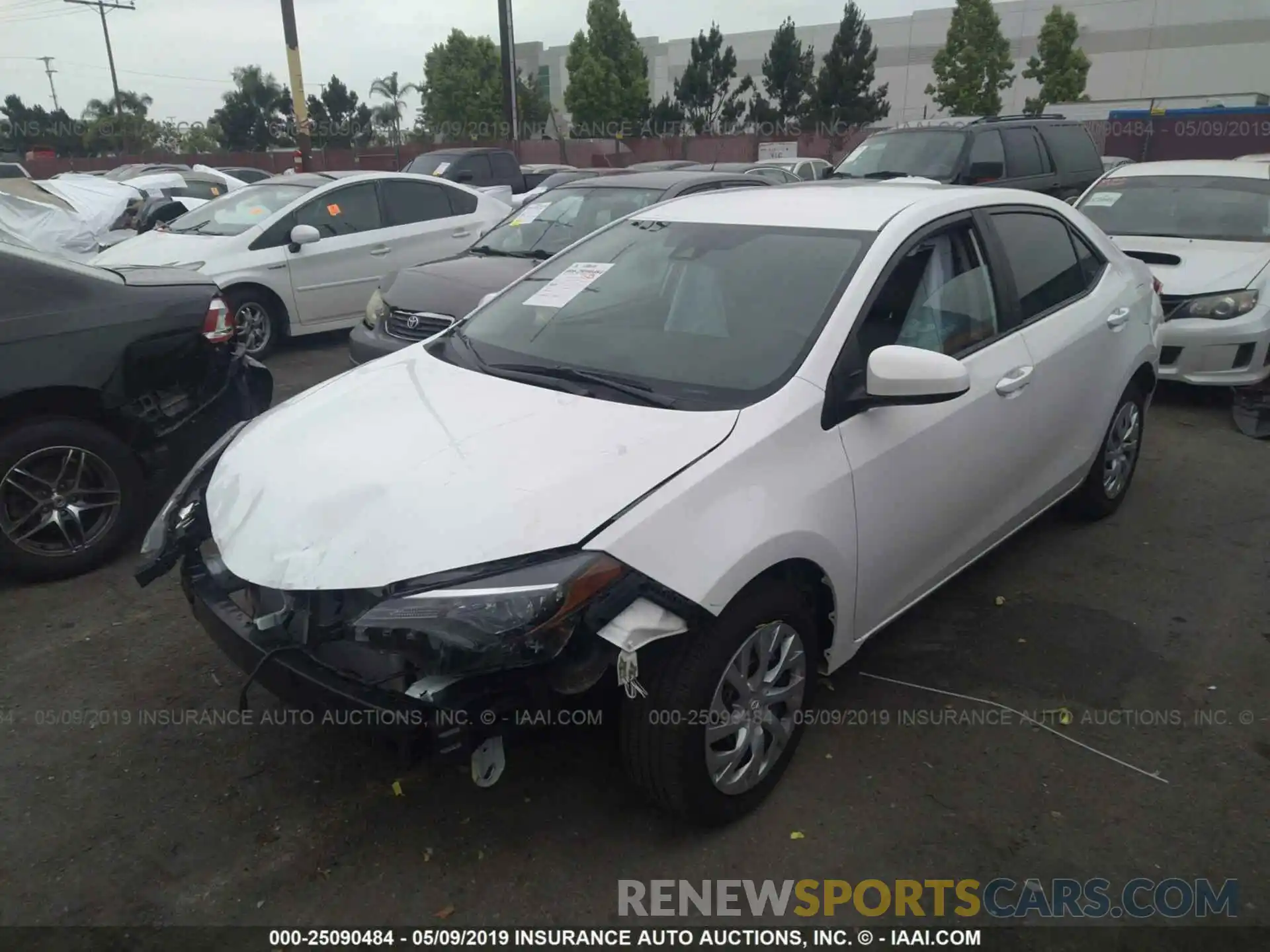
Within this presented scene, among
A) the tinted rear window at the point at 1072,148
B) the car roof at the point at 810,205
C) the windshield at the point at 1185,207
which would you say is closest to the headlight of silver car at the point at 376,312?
the car roof at the point at 810,205

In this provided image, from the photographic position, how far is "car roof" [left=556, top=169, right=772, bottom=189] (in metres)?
7.48

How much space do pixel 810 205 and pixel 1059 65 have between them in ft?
144

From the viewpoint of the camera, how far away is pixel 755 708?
2.71 meters

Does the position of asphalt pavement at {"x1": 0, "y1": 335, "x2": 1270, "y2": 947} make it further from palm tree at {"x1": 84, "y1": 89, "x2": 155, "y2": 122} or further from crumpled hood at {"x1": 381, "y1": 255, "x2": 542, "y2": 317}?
palm tree at {"x1": 84, "y1": 89, "x2": 155, "y2": 122}

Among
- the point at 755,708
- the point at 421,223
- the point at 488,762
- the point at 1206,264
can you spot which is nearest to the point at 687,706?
the point at 755,708

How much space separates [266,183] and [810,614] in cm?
857

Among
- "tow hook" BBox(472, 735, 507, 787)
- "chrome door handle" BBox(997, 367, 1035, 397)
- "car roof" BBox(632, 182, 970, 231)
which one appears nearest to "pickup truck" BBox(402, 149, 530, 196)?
"car roof" BBox(632, 182, 970, 231)

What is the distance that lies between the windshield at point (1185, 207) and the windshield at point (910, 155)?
7.36 ft

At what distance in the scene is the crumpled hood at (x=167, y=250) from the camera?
26.9 feet

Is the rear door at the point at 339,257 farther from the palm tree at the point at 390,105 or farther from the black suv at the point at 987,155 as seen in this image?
the palm tree at the point at 390,105

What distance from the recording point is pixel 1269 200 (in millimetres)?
7348

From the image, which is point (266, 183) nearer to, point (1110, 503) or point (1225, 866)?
point (1110, 503)

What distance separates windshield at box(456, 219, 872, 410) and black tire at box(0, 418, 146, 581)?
1.84 metres

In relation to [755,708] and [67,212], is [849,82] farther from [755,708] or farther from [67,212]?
[755,708]
